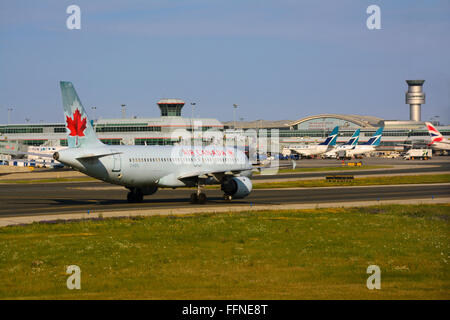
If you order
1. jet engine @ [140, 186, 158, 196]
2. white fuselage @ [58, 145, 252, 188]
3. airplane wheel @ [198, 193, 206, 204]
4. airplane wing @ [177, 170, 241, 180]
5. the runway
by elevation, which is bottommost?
the runway

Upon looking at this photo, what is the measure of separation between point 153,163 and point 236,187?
287 inches

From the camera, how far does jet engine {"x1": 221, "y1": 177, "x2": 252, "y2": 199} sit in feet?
170

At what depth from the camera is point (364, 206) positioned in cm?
4747

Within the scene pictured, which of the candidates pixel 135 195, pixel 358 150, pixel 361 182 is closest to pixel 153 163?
pixel 135 195

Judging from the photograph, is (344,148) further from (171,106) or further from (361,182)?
(361,182)

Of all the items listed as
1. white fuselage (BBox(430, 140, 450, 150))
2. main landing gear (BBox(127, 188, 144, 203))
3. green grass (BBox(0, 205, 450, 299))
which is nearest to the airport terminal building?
white fuselage (BBox(430, 140, 450, 150))

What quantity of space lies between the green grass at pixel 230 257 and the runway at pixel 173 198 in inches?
409

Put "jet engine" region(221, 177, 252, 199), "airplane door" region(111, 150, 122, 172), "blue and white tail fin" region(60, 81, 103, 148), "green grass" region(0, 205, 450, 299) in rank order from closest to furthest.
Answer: "green grass" region(0, 205, 450, 299) → "blue and white tail fin" region(60, 81, 103, 148) → "airplane door" region(111, 150, 122, 172) → "jet engine" region(221, 177, 252, 199)

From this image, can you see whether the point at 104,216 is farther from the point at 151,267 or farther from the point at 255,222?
the point at 151,267

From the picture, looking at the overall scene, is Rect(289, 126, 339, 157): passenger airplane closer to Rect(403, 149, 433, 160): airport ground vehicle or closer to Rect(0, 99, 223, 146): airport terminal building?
Rect(403, 149, 433, 160): airport ground vehicle

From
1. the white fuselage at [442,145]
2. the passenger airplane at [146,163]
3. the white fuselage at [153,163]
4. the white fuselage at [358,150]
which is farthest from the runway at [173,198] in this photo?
the white fuselage at [358,150]

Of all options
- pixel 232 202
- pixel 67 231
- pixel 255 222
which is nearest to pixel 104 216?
pixel 67 231

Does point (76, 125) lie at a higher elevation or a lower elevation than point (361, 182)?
higher

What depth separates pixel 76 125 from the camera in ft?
150
